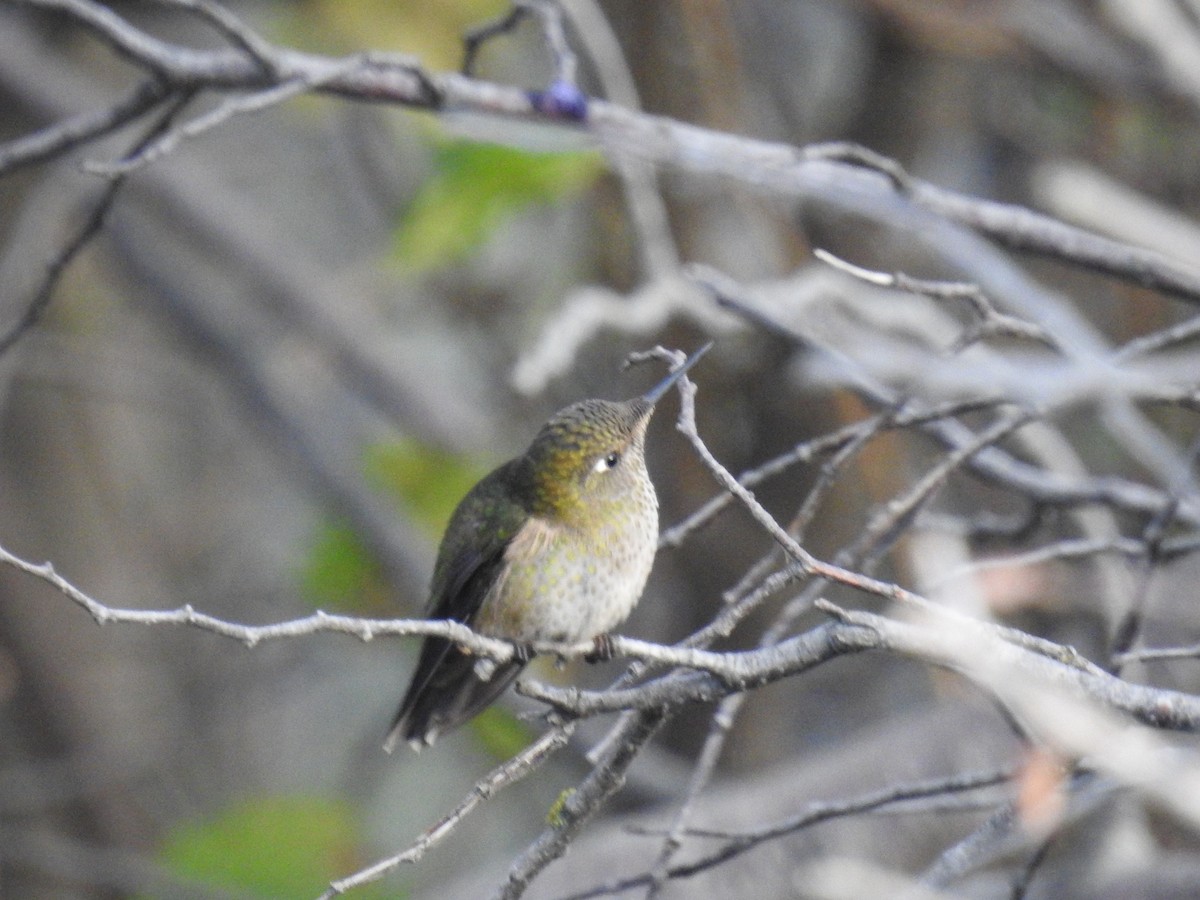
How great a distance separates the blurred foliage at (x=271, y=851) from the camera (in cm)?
564

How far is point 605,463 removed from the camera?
333 centimetres

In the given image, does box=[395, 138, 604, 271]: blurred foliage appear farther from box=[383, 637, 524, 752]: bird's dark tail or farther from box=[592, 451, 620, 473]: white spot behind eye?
box=[383, 637, 524, 752]: bird's dark tail

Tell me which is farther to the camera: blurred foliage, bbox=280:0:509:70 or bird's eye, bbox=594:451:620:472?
blurred foliage, bbox=280:0:509:70

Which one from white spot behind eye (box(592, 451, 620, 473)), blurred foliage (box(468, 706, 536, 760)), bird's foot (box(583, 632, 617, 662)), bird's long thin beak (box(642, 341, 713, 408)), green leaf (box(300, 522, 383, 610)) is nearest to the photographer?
bird's long thin beak (box(642, 341, 713, 408))

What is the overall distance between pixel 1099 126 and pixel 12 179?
15.8 feet

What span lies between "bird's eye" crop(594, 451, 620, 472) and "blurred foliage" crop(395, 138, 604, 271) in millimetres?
1649

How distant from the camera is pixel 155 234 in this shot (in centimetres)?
772

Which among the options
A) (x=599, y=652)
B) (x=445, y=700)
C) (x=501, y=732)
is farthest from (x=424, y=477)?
(x=599, y=652)

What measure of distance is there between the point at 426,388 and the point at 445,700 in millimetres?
3380

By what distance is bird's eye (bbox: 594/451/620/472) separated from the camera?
10.9 ft

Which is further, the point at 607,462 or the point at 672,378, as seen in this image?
the point at 607,462

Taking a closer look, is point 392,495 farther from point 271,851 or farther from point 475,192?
point 475,192

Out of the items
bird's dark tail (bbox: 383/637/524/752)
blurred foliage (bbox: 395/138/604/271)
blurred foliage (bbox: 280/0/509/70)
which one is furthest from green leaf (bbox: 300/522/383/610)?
bird's dark tail (bbox: 383/637/524/752)

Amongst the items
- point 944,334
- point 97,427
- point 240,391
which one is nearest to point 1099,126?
point 944,334
